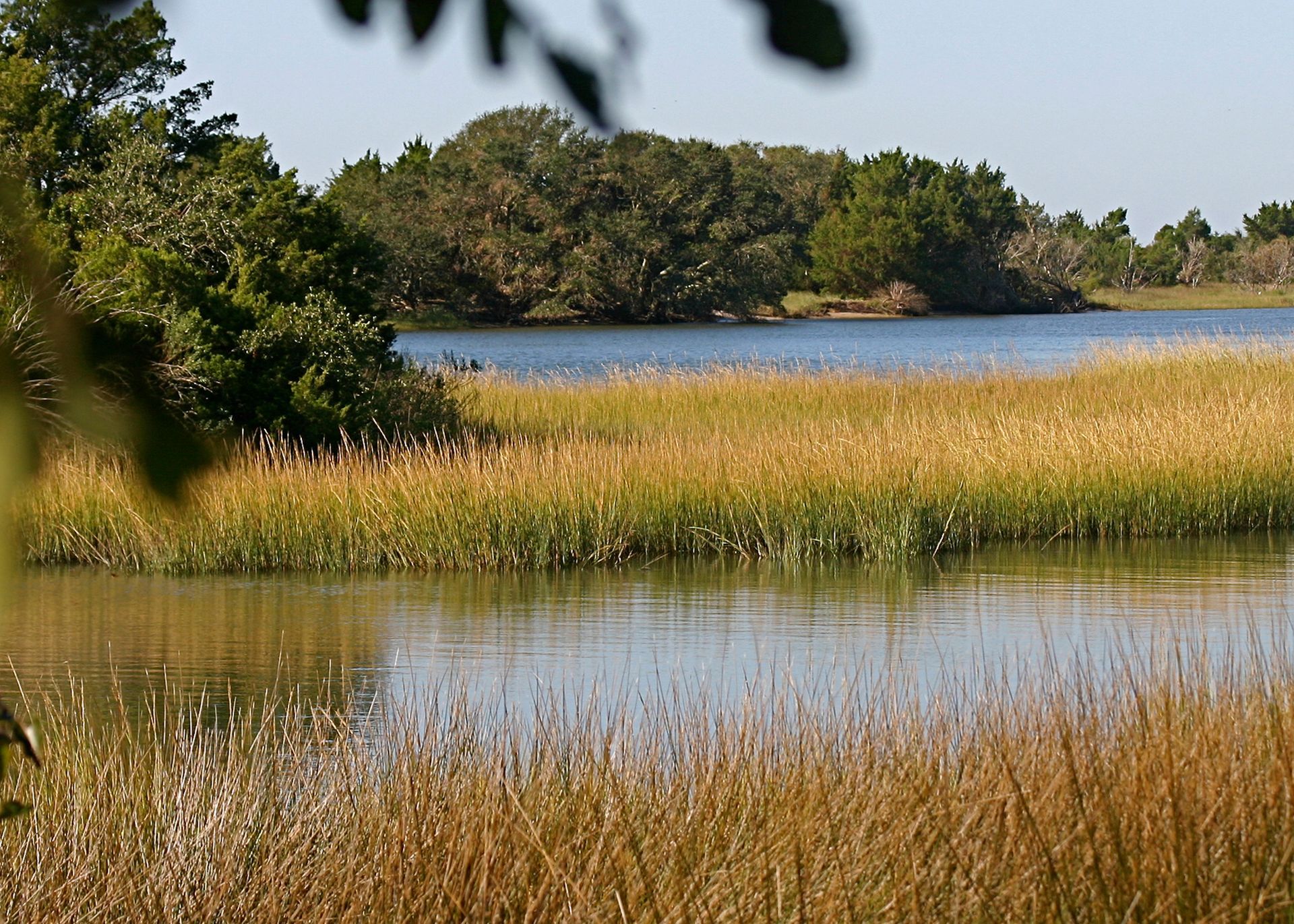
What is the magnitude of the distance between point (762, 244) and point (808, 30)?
4505 cm

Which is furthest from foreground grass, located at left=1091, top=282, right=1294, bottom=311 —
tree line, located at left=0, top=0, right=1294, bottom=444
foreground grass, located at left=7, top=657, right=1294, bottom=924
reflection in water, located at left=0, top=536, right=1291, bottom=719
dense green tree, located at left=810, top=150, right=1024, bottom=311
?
foreground grass, located at left=7, top=657, right=1294, bottom=924

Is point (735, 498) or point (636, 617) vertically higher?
point (735, 498)

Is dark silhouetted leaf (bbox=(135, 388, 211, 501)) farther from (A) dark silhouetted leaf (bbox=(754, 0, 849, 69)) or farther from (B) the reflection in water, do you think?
(B) the reflection in water

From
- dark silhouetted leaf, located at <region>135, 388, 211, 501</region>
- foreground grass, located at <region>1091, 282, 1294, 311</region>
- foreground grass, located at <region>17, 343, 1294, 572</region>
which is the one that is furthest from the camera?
foreground grass, located at <region>1091, 282, 1294, 311</region>

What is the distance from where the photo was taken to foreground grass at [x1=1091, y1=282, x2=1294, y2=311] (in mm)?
64875

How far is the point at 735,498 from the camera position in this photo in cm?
1052

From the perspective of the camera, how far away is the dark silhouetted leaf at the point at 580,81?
95 centimetres

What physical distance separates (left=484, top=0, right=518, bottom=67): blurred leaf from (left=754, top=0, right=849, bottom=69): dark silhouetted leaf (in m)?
0.15

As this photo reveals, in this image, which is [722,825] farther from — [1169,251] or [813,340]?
[1169,251]

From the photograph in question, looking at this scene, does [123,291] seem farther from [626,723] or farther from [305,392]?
[305,392]

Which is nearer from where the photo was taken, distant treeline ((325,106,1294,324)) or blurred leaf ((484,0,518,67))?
blurred leaf ((484,0,518,67))

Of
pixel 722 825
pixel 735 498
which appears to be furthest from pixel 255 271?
pixel 722 825

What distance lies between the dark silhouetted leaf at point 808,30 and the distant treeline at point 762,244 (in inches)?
494

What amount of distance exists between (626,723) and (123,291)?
2791 mm
